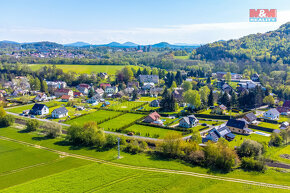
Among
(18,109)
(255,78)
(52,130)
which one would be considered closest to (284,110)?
(255,78)

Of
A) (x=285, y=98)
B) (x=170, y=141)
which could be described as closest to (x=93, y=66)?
(x=285, y=98)

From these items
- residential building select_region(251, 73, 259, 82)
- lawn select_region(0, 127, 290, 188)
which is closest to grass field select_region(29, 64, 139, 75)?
residential building select_region(251, 73, 259, 82)

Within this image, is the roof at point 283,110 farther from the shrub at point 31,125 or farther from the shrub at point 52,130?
the shrub at point 31,125

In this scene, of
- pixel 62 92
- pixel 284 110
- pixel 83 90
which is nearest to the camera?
pixel 284 110

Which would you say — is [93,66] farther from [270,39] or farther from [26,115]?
[270,39]

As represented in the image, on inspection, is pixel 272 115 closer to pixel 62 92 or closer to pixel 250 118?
pixel 250 118
